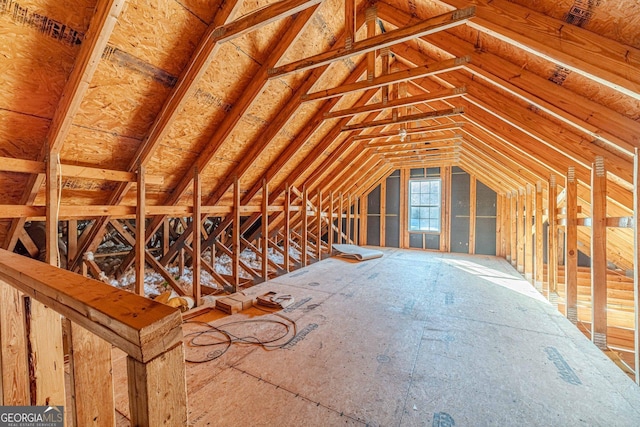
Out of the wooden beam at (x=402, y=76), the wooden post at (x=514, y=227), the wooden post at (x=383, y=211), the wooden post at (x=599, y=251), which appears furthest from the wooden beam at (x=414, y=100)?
the wooden post at (x=383, y=211)

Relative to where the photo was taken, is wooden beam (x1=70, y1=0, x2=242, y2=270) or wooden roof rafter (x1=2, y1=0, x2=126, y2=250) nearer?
wooden roof rafter (x1=2, y1=0, x2=126, y2=250)

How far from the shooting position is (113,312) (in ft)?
1.86

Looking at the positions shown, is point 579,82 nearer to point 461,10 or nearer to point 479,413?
point 461,10

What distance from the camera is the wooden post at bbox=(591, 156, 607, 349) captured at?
2410mm

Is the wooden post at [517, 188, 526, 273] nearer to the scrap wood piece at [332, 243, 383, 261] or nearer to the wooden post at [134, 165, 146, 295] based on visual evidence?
the scrap wood piece at [332, 243, 383, 261]

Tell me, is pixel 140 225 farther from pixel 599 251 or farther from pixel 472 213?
pixel 472 213

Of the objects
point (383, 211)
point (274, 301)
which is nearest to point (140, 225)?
point (274, 301)

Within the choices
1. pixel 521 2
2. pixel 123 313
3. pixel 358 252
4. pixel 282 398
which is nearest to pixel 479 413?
pixel 282 398

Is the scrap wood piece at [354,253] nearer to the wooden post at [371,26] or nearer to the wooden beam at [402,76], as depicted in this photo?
the wooden beam at [402,76]

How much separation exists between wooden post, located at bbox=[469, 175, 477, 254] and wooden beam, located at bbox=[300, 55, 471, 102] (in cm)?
581

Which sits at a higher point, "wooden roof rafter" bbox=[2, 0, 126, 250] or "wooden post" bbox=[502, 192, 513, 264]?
"wooden roof rafter" bbox=[2, 0, 126, 250]

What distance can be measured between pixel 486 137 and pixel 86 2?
15.5 feet

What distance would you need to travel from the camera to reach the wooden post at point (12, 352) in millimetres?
958

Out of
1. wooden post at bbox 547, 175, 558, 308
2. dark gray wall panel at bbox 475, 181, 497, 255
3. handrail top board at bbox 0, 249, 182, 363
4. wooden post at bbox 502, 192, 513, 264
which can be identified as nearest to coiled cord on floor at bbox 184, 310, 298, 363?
handrail top board at bbox 0, 249, 182, 363
